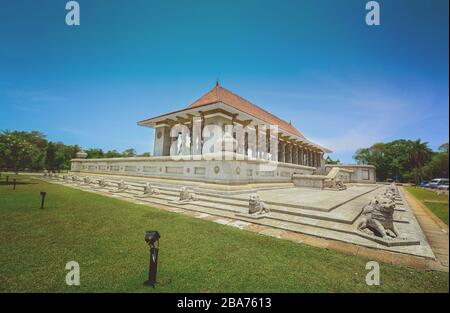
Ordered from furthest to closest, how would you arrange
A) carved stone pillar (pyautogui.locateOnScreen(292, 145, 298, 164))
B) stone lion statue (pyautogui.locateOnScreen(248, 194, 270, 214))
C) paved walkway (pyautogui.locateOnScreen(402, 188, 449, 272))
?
carved stone pillar (pyautogui.locateOnScreen(292, 145, 298, 164)) < stone lion statue (pyautogui.locateOnScreen(248, 194, 270, 214)) < paved walkway (pyautogui.locateOnScreen(402, 188, 449, 272))

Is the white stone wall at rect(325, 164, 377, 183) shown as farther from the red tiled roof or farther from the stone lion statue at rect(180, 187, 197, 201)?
the stone lion statue at rect(180, 187, 197, 201)

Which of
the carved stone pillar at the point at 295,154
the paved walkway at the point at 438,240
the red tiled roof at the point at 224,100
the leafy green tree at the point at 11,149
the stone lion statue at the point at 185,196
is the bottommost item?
the paved walkway at the point at 438,240

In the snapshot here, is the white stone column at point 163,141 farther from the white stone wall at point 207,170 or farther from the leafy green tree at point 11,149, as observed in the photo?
the leafy green tree at point 11,149

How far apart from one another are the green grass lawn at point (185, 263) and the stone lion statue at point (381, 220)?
1451 mm

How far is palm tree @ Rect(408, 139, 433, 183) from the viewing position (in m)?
32.6

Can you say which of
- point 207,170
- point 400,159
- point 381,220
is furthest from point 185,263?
point 400,159

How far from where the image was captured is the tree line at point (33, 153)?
59.4 feet

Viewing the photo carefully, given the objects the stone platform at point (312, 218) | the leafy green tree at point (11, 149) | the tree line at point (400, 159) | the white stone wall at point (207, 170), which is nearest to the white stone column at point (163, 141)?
the white stone wall at point (207, 170)

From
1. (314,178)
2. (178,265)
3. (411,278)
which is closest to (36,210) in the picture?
(178,265)

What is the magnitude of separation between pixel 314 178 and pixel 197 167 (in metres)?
10.0

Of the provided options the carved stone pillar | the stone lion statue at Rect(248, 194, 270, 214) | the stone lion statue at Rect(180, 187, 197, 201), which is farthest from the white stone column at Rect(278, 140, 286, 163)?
the stone lion statue at Rect(248, 194, 270, 214)

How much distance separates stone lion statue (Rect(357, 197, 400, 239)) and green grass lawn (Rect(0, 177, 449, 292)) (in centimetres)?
145


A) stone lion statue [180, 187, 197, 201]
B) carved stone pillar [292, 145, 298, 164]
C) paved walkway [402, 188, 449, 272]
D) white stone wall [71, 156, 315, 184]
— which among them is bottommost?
paved walkway [402, 188, 449, 272]

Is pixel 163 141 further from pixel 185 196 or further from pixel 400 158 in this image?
pixel 400 158
